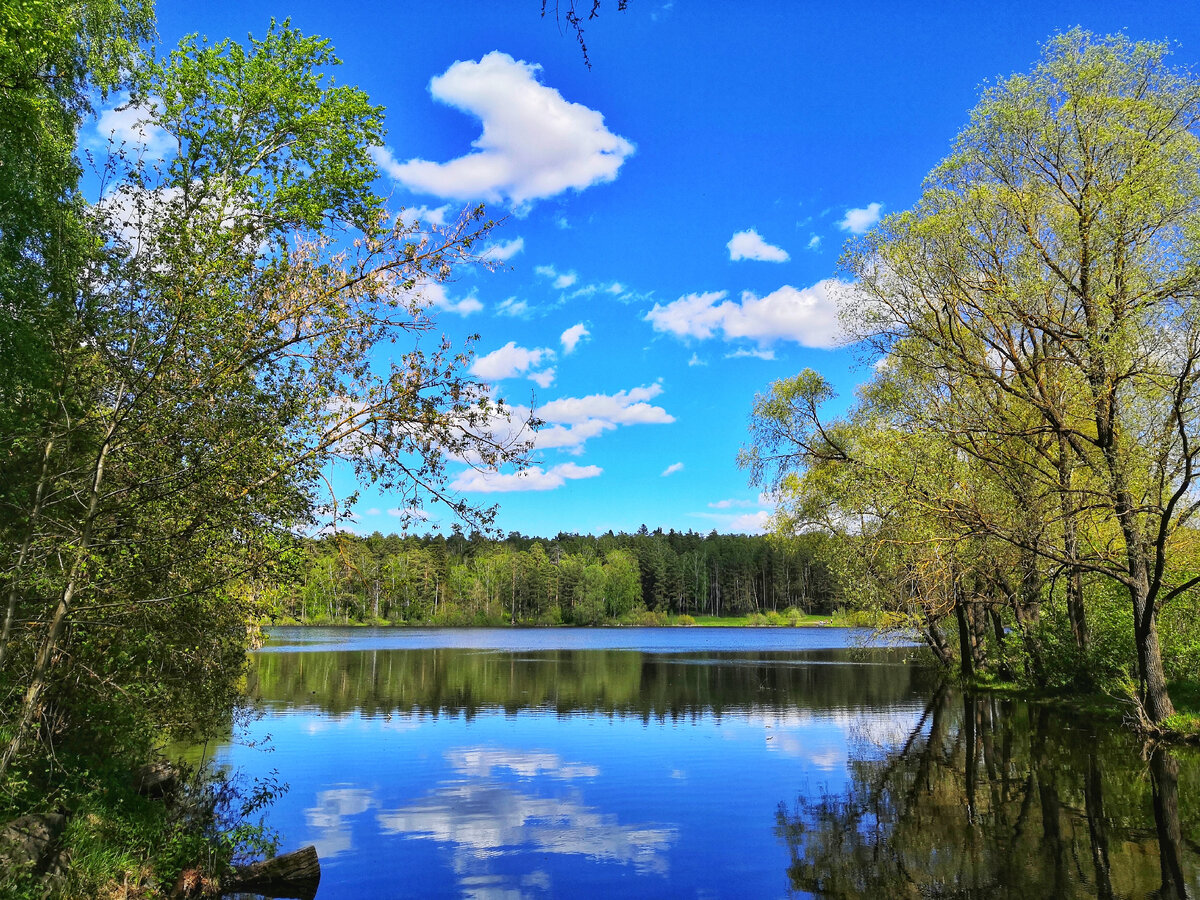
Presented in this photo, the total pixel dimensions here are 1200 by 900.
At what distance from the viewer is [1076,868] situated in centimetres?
1238

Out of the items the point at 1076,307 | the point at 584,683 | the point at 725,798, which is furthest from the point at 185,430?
the point at 584,683

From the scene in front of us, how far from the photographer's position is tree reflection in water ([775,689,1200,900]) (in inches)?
470

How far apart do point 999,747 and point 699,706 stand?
13556mm

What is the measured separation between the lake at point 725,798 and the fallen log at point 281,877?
0.39 metres

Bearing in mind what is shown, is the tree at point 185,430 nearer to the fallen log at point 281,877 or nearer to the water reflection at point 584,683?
the fallen log at point 281,877

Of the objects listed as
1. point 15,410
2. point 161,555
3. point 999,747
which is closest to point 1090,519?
point 999,747

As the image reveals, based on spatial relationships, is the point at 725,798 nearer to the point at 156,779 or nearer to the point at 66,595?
the point at 156,779

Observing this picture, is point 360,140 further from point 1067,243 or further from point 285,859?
point 1067,243

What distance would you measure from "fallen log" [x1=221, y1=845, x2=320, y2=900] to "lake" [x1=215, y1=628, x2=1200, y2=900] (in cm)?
39

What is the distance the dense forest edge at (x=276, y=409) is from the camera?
9109 mm

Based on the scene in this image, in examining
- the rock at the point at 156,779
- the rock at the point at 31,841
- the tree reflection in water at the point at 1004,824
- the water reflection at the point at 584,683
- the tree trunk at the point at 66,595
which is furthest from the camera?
the water reflection at the point at 584,683

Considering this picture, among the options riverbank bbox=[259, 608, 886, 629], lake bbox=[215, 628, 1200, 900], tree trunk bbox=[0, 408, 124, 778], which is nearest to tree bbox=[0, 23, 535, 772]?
tree trunk bbox=[0, 408, 124, 778]

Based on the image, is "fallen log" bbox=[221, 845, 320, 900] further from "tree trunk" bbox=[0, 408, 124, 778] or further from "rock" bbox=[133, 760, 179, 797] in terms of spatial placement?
"tree trunk" bbox=[0, 408, 124, 778]

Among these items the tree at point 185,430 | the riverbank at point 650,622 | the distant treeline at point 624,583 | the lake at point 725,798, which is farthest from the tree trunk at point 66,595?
the riverbank at point 650,622
